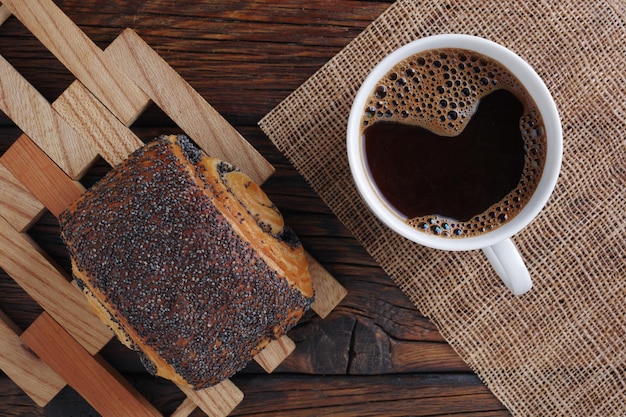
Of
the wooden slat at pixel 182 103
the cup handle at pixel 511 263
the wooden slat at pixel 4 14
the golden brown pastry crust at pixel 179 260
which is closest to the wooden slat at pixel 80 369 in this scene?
the golden brown pastry crust at pixel 179 260

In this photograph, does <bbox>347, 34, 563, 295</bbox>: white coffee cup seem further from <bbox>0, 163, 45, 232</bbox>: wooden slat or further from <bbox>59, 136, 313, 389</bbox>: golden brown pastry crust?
<bbox>0, 163, 45, 232</bbox>: wooden slat

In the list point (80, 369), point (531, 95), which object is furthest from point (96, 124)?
point (531, 95)

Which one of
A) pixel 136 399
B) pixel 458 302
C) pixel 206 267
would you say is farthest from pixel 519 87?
pixel 136 399

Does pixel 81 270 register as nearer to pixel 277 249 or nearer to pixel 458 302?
pixel 277 249

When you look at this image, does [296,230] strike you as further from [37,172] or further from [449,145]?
[37,172]

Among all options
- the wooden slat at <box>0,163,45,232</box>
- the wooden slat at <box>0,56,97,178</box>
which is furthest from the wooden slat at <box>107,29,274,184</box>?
the wooden slat at <box>0,163,45,232</box>
